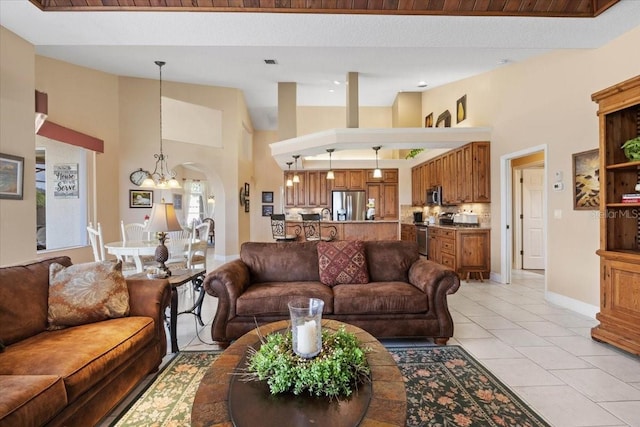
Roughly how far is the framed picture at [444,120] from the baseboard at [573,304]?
3.90 meters

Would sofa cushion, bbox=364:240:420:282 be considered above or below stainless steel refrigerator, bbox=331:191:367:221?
below

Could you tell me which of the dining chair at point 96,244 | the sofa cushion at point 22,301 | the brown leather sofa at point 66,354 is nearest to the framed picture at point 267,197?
the dining chair at point 96,244

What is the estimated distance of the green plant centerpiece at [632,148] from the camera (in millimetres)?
2740

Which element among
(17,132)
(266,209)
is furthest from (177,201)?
(17,132)

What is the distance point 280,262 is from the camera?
3.41 meters

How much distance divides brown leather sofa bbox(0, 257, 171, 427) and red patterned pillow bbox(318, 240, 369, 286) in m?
1.48

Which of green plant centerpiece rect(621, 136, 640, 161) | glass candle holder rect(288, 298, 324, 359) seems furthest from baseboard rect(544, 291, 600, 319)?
glass candle holder rect(288, 298, 324, 359)

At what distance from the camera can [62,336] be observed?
193cm

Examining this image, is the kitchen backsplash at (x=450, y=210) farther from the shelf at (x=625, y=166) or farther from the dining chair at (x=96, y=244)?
the dining chair at (x=96, y=244)

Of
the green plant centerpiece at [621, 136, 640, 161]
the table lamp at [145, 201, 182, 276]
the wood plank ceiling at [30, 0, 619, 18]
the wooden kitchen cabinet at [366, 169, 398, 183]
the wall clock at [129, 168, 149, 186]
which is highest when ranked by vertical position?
the wood plank ceiling at [30, 0, 619, 18]

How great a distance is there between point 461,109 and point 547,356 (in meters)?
5.13

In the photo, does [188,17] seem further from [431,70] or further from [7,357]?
[431,70]

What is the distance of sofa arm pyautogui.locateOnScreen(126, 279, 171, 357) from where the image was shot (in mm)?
2342

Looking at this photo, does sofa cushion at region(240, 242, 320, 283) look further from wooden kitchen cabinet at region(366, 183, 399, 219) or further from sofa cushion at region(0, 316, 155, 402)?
wooden kitchen cabinet at region(366, 183, 399, 219)
